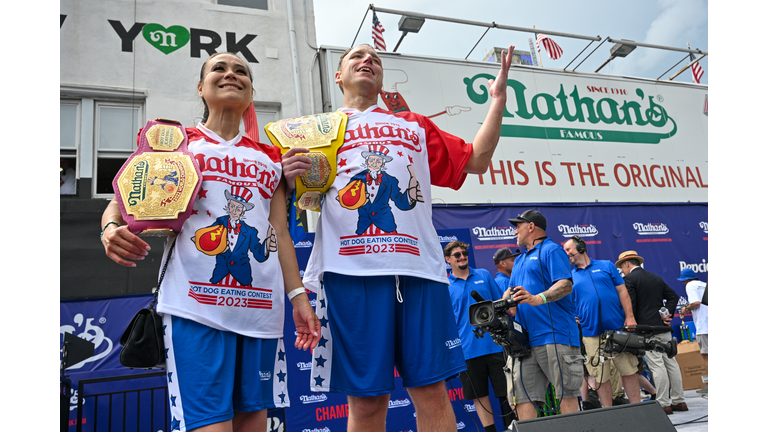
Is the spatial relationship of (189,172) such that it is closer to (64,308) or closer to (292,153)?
(292,153)

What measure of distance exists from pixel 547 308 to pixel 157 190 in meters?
2.98

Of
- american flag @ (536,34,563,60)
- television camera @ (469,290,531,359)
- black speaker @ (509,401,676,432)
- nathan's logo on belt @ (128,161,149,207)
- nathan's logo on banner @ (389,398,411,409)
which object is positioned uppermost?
american flag @ (536,34,563,60)

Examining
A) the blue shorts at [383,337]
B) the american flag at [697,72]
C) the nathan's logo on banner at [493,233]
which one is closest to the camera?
the blue shorts at [383,337]

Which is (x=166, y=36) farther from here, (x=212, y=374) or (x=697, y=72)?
(x=697, y=72)

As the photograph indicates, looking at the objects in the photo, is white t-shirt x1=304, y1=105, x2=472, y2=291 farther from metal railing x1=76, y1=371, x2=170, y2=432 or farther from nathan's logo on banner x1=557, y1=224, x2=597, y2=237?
nathan's logo on banner x1=557, y1=224, x2=597, y2=237

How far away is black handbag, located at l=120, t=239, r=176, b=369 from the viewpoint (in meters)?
1.42

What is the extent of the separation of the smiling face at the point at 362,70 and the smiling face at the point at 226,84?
0.43m

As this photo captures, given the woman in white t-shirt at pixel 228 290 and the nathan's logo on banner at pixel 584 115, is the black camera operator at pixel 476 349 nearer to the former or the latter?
the woman in white t-shirt at pixel 228 290

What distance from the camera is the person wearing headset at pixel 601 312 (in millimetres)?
4719

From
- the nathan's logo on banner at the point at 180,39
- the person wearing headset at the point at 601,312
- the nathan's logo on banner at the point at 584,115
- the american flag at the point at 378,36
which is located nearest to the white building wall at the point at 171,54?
the nathan's logo on banner at the point at 180,39

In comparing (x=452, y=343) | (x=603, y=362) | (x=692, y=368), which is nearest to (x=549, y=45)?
(x=692, y=368)

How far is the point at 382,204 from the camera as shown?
1.80m

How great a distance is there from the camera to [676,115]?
9547mm

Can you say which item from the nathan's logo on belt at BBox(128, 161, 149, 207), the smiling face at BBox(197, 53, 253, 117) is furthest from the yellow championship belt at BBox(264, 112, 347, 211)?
the nathan's logo on belt at BBox(128, 161, 149, 207)
